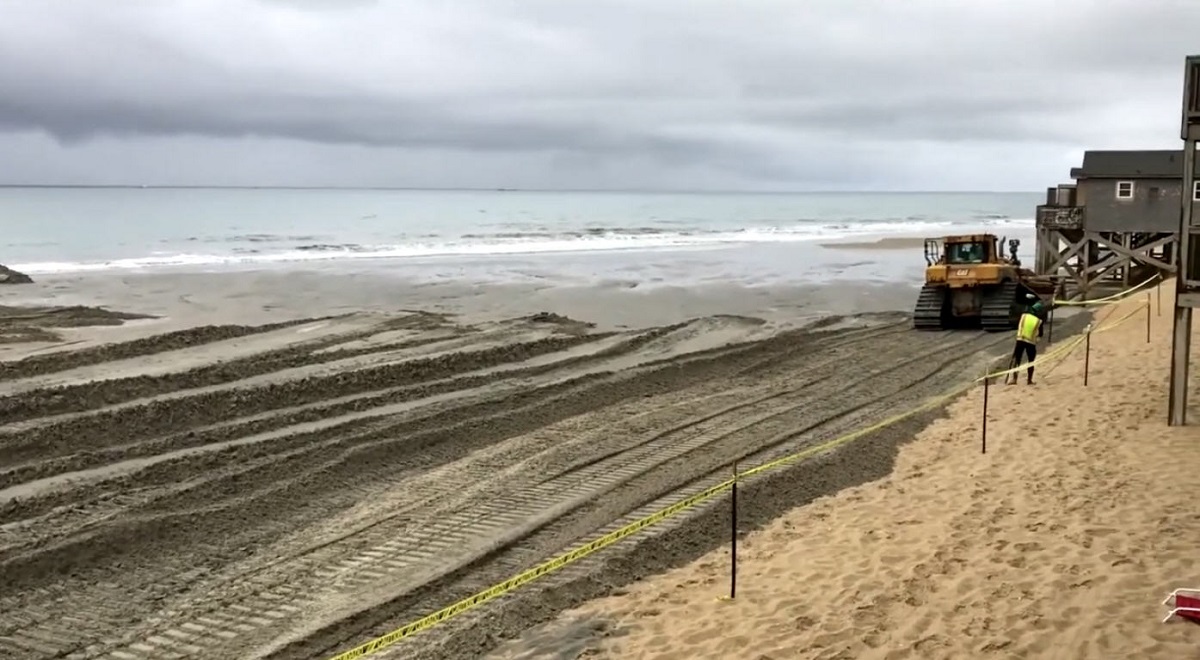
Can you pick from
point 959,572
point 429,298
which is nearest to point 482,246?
point 429,298

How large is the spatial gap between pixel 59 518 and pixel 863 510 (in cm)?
734

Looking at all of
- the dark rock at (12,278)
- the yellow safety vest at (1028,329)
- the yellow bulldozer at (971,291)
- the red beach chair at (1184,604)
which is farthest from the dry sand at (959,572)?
the dark rock at (12,278)

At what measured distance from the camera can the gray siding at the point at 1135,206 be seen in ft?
99.6

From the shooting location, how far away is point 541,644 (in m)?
6.58

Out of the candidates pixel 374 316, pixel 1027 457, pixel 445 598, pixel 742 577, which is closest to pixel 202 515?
pixel 445 598

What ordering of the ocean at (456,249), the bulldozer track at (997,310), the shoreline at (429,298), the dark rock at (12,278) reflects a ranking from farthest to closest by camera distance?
the ocean at (456,249) → the dark rock at (12,278) → the shoreline at (429,298) → the bulldozer track at (997,310)

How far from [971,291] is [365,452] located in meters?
15.4

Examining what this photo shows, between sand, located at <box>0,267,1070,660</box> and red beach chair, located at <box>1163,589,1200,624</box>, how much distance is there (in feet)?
11.4

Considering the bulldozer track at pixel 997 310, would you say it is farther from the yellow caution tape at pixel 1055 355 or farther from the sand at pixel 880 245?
the sand at pixel 880 245

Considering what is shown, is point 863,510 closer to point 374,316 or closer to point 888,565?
point 888,565

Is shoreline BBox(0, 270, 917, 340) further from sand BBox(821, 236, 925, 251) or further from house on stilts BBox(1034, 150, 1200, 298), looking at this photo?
sand BBox(821, 236, 925, 251)

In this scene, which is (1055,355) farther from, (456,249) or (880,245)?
(880,245)

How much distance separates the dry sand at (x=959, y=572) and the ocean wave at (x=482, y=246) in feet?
117

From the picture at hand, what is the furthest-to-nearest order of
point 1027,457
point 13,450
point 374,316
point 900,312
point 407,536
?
point 900,312
point 374,316
point 13,450
point 1027,457
point 407,536
